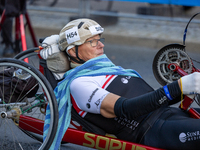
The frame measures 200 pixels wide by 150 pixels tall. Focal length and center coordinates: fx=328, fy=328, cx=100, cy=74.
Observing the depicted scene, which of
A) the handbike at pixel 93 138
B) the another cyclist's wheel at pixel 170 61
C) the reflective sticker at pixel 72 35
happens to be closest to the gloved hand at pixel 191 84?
the handbike at pixel 93 138

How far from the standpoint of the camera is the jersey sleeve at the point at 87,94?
7.58 ft

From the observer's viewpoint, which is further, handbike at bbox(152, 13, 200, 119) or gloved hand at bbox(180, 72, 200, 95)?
handbike at bbox(152, 13, 200, 119)

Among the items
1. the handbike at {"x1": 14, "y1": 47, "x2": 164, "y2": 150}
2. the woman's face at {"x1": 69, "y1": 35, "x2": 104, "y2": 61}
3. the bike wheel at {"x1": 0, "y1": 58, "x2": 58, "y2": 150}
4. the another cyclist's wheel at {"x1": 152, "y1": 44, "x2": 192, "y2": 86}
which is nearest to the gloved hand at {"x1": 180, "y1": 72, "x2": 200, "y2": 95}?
the handbike at {"x1": 14, "y1": 47, "x2": 164, "y2": 150}

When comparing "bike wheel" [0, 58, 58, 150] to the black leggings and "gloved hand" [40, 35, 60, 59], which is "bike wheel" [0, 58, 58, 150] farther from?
the black leggings

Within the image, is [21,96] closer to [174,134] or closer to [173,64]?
[174,134]

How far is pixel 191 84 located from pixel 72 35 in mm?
1080

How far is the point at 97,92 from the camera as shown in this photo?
232cm

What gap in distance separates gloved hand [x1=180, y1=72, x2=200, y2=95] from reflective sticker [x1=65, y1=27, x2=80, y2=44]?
986 mm

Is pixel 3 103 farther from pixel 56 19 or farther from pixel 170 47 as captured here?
pixel 56 19

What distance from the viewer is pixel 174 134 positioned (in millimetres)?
→ 2318

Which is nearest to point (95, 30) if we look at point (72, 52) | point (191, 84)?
point (72, 52)

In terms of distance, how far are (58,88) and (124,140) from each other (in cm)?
67

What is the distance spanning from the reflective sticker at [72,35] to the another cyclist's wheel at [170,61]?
123 cm

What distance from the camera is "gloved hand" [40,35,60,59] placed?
284cm
